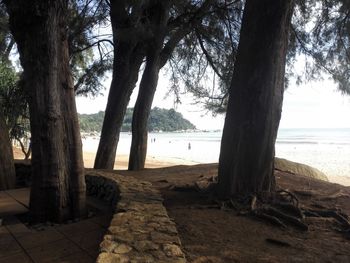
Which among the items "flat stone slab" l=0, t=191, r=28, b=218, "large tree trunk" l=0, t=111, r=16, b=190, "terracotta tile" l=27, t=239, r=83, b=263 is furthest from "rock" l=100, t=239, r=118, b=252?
"large tree trunk" l=0, t=111, r=16, b=190

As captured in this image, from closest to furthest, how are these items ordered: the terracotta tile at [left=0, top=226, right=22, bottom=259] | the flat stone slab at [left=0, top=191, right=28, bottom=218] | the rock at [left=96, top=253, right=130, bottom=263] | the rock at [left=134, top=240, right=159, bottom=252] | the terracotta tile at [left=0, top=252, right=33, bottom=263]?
1. the rock at [left=96, top=253, right=130, bottom=263]
2. the rock at [left=134, top=240, right=159, bottom=252]
3. the terracotta tile at [left=0, top=252, right=33, bottom=263]
4. the terracotta tile at [left=0, top=226, right=22, bottom=259]
5. the flat stone slab at [left=0, top=191, right=28, bottom=218]

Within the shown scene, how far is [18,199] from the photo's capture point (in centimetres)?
651

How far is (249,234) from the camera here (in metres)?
4.20

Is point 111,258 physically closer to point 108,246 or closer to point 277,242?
point 108,246

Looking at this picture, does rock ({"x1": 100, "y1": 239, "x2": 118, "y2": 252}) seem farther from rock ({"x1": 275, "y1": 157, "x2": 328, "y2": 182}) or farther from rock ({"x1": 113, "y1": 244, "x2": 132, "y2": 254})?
rock ({"x1": 275, "y1": 157, "x2": 328, "y2": 182})

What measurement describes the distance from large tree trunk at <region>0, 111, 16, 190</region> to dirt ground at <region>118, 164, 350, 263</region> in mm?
3309

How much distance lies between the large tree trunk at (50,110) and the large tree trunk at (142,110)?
426 centimetres

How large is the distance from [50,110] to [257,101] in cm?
276

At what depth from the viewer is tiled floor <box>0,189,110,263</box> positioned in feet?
12.0

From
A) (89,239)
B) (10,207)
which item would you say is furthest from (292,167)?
(89,239)

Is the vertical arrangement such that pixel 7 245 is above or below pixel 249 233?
below

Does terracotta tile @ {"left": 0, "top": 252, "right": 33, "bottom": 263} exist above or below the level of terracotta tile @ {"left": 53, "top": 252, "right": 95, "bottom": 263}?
below

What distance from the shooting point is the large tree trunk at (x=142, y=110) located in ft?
31.6

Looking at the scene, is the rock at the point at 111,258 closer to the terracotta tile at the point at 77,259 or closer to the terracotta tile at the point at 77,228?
the terracotta tile at the point at 77,259
